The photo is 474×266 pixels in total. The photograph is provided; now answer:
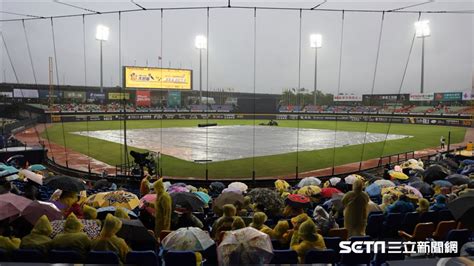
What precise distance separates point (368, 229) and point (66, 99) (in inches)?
3091

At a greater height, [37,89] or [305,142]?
[37,89]

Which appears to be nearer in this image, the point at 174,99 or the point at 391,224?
the point at 391,224

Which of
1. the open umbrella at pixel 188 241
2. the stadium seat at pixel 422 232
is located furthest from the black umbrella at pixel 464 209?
the open umbrella at pixel 188 241

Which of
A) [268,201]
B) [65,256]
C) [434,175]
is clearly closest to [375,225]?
[268,201]

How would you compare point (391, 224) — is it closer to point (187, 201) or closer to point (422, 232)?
point (422, 232)

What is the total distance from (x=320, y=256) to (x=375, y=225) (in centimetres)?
313

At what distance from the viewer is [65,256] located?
455 cm

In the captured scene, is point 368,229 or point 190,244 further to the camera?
point 368,229

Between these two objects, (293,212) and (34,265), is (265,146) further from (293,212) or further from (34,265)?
(34,265)

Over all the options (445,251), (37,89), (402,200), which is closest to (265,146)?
(402,200)

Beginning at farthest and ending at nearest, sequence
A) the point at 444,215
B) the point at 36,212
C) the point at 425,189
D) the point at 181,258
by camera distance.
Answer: the point at 425,189, the point at 444,215, the point at 36,212, the point at 181,258

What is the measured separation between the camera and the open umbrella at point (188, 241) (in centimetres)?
505

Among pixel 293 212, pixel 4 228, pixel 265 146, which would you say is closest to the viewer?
pixel 4 228

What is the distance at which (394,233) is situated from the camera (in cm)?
738
